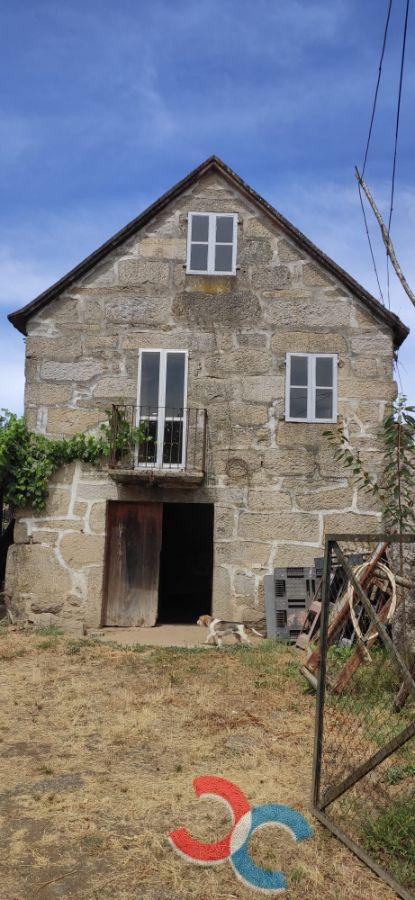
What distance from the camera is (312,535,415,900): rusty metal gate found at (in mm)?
4012

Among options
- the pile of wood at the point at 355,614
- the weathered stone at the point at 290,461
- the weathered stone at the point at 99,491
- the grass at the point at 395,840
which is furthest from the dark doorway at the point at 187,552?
the grass at the point at 395,840

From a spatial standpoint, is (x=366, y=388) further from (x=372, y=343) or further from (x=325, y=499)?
(x=325, y=499)

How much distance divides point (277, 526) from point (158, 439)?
2510 mm

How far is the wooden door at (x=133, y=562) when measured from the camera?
11828 millimetres

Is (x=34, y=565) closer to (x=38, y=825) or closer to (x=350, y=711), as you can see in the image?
(x=350, y=711)

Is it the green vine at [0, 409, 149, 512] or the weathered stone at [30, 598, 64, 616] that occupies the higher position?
the green vine at [0, 409, 149, 512]

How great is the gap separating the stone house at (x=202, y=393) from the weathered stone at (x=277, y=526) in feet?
0.08

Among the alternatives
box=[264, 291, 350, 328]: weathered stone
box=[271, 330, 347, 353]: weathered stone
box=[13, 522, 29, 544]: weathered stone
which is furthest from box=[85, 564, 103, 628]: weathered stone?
box=[264, 291, 350, 328]: weathered stone

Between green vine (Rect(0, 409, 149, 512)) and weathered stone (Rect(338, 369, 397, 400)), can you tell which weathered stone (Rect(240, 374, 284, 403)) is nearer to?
weathered stone (Rect(338, 369, 397, 400))

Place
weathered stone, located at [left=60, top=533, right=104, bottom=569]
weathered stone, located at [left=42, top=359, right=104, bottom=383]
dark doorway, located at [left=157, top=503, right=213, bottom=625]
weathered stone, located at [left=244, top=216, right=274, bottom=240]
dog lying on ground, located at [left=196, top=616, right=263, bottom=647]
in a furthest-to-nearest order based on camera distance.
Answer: dark doorway, located at [left=157, top=503, right=213, bottom=625] → weathered stone, located at [left=244, top=216, right=274, bottom=240] → weathered stone, located at [left=42, top=359, right=104, bottom=383] → weathered stone, located at [left=60, top=533, right=104, bottom=569] → dog lying on ground, located at [left=196, top=616, right=263, bottom=647]

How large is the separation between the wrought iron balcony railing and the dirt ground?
3411 mm

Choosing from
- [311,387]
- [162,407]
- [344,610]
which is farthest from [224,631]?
[311,387]

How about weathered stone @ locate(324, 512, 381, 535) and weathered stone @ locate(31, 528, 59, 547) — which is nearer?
weathered stone @ locate(324, 512, 381, 535)

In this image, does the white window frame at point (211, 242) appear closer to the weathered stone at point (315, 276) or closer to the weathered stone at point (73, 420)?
the weathered stone at point (315, 276)
